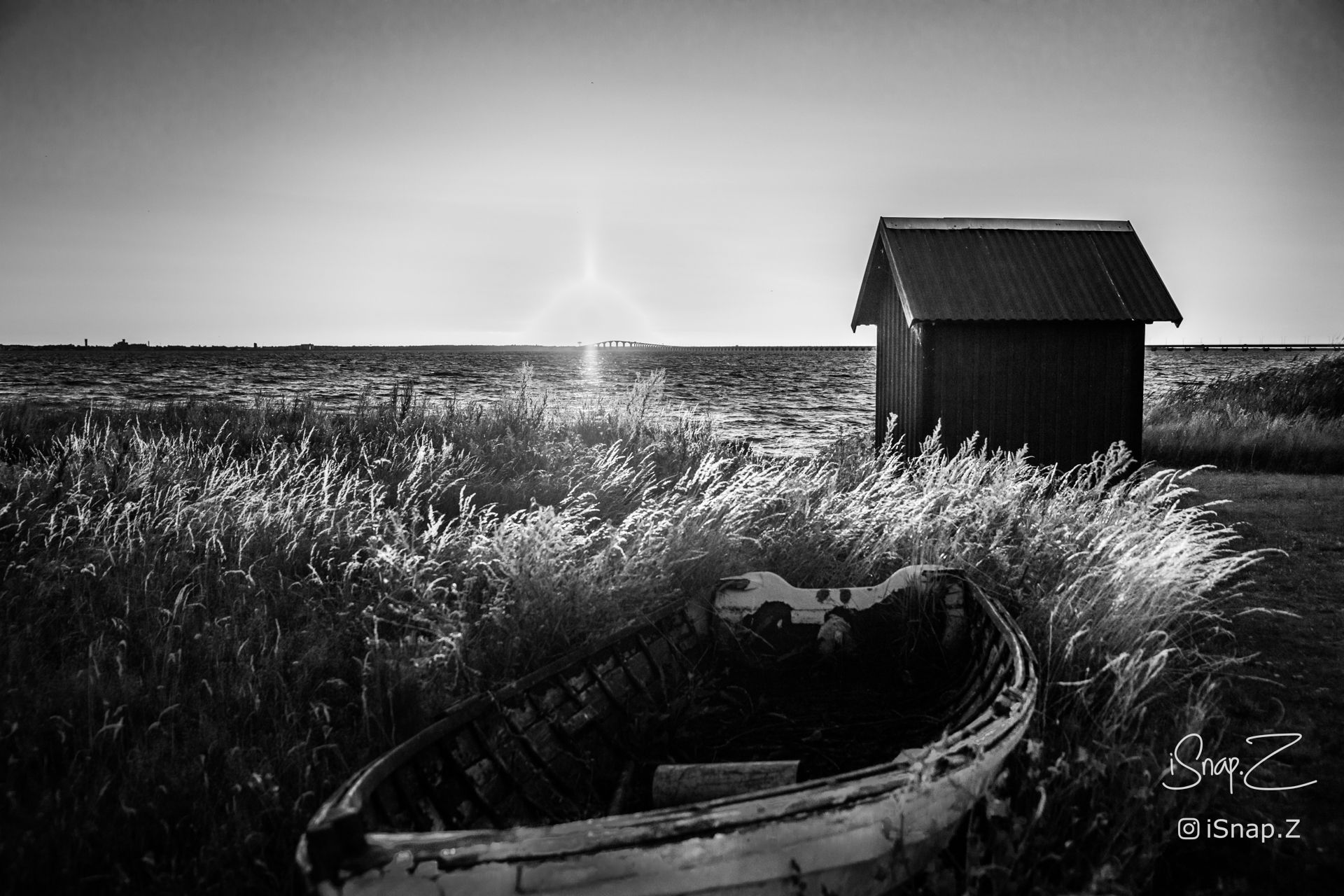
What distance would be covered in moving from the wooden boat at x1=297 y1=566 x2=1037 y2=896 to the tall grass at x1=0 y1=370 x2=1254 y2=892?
43 cm

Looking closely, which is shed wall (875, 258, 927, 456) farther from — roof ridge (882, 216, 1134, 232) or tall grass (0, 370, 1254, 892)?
tall grass (0, 370, 1254, 892)

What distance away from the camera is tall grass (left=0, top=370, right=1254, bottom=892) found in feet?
11.5

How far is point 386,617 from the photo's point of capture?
220 inches

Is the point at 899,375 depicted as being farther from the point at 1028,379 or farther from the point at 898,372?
the point at 1028,379

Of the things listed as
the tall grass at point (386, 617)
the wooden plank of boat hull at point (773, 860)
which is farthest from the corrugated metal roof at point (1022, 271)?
the wooden plank of boat hull at point (773, 860)

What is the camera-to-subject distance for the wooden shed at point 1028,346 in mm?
12383

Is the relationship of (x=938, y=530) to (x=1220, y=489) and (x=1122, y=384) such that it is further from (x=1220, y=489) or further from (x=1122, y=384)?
(x=1220, y=489)

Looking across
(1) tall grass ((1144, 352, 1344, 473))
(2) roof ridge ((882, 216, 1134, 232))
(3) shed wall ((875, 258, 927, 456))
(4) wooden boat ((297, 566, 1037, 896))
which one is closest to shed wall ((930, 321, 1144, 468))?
(3) shed wall ((875, 258, 927, 456))

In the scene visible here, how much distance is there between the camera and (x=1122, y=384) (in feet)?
41.5

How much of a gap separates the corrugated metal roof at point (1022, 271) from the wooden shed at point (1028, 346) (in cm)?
2

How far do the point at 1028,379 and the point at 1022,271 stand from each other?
1.83m

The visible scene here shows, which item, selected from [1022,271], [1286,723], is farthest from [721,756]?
[1022,271]

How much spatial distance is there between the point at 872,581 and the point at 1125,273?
29.5ft

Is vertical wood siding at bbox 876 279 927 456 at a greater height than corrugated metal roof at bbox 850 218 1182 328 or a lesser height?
lesser
